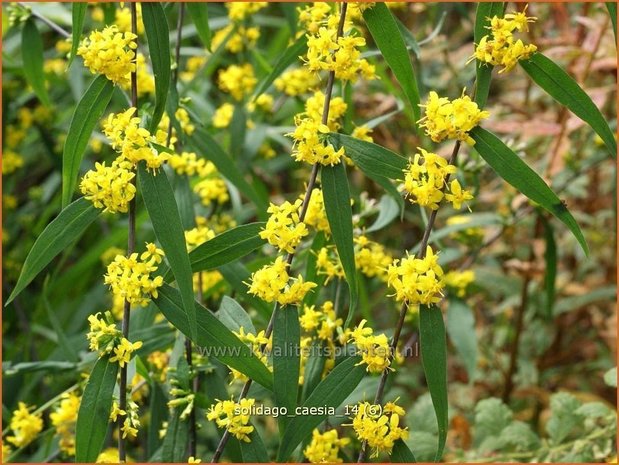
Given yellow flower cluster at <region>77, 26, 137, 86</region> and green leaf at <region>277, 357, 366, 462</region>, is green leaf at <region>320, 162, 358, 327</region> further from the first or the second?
yellow flower cluster at <region>77, 26, 137, 86</region>

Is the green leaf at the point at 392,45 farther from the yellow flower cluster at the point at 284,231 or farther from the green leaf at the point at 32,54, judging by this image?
the green leaf at the point at 32,54

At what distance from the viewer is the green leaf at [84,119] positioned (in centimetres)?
105

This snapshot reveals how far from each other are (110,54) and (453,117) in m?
0.43

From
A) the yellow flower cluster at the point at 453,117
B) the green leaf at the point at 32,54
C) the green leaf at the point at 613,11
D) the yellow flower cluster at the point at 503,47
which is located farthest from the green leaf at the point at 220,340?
the green leaf at the point at 32,54

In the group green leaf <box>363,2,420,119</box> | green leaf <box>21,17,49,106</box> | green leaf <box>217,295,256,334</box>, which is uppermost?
green leaf <box>21,17,49,106</box>

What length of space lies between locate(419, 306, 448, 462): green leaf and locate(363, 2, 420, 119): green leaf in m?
0.27

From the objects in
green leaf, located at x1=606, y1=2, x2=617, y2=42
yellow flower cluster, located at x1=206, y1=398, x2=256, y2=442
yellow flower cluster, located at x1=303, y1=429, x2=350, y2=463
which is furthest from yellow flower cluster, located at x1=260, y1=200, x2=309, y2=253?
green leaf, located at x1=606, y1=2, x2=617, y2=42

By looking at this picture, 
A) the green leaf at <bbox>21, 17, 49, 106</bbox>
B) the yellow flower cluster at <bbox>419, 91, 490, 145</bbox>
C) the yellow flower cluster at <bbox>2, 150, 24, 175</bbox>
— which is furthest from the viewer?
the yellow flower cluster at <bbox>2, 150, 24, 175</bbox>

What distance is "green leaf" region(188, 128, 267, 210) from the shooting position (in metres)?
1.41

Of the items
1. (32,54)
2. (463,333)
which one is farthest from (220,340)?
(32,54)

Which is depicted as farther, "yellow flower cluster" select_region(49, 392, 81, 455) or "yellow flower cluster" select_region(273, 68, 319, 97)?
"yellow flower cluster" select_region(273, 68, 319, 97)

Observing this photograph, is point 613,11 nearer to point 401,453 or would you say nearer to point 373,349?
point 373,349

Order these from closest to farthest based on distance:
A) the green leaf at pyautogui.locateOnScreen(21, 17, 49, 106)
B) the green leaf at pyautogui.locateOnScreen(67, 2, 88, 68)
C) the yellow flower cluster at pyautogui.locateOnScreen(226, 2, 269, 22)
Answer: the green leaf at pyautogui.locateOnScreen(67, 2, 88, 68), the green leaf at pyautogui.locateOnScreen(21, 17, 49, 106), the yellow flower cluster at pyautogui.locateOnScreen(226, 2, 269, 22)

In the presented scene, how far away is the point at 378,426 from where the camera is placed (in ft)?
3.38
